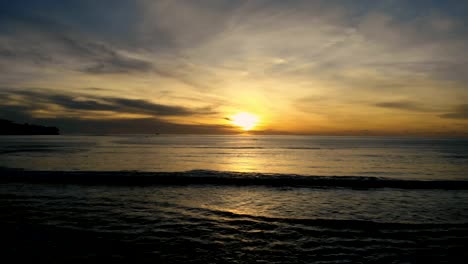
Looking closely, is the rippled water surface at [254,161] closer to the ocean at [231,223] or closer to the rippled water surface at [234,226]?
the ocean at [231,223]

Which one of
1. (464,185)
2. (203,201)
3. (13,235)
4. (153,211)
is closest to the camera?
(13,235)

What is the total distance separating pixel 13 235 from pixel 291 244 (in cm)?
1021

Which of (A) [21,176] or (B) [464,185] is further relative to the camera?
(A) [21,176]

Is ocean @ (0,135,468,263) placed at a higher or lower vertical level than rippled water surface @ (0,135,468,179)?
lower

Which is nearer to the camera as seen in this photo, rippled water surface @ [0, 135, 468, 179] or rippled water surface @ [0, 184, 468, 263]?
rippled water surface @ [0, 184, 468, 263]

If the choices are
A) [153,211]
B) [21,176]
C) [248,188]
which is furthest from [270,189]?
[21,176]

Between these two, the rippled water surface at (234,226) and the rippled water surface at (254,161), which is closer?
the rippled water surface at (234,226)

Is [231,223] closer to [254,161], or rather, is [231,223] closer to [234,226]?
[234,226]

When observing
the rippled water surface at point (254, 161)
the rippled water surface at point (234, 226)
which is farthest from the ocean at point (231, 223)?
the rippled water surface at point (254, 161)

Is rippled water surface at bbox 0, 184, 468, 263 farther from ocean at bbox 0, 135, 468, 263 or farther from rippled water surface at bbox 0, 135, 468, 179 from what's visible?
rippled water surface at bbox 0, 135, 468, 179

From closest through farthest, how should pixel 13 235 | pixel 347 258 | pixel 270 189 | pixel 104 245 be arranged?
pixel 347 258 → pixel 104 245 → pixel 13 235 → pixel 270 189

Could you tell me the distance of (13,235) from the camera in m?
11.0

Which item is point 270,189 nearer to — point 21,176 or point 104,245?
point 104,245

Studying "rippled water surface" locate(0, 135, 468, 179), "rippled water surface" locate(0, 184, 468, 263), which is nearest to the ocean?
"rippled water surface" locate(0, 184, 468, 263)
